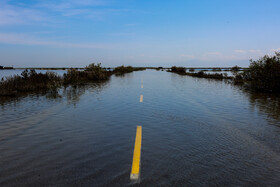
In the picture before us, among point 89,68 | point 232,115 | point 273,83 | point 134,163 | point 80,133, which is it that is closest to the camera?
point 134,163

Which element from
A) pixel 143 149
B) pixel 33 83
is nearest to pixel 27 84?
pixel 33 83

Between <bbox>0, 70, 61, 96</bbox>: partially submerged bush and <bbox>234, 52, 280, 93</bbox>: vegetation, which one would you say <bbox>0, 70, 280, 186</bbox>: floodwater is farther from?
<bbox>234, 52, 280, 93</bbox>: vegetation

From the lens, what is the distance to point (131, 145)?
5500mm

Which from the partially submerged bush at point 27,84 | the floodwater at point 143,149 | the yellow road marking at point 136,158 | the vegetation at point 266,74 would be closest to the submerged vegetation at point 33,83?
the partially submerged bush at point 27,84

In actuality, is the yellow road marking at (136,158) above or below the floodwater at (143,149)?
above

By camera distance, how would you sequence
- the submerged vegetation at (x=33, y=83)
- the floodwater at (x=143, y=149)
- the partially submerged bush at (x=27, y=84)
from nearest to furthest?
the floodwater at (x=143, y=149), the partially submerged bush at (x=27, y=84), the submerged vegetation at (x=33, y=83)

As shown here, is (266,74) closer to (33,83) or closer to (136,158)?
(136,158)

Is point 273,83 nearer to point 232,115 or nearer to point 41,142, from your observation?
point 232,115

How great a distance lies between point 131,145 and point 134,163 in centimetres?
111

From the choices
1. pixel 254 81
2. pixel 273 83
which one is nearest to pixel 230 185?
pixel 273 83

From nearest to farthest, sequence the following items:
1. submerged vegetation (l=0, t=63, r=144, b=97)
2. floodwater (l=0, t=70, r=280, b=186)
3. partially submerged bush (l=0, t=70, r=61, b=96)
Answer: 1. floodwater (l=0, t=70, r=280, b=186)
2. partially submerged bush (l=0, t=70, r=61, b=96)
3. submerged vegetation (l=0, t=63, r=144, b=97)

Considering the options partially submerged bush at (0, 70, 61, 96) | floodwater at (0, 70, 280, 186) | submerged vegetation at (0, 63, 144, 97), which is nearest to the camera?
floodwater at (0, 70, 280, 186)

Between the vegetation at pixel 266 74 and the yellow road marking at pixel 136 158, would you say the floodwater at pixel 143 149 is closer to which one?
the yellow road marking at pixel 136 158

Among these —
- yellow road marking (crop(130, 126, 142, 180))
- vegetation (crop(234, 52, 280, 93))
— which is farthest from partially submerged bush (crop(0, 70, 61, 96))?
vegetation (crop(234, 52, 280, 93))
